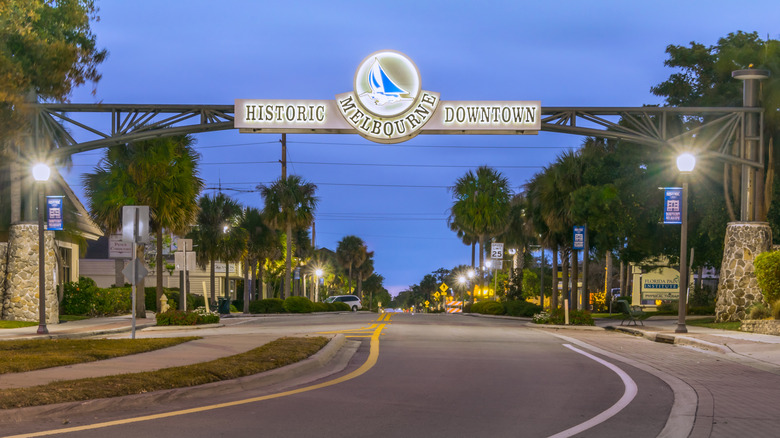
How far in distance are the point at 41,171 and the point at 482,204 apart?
40.1m

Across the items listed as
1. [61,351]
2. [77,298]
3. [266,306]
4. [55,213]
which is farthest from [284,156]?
[61,351]

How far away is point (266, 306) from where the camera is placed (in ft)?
170

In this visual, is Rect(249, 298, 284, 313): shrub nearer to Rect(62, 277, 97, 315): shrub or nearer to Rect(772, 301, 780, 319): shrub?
Rect(62, 277, 97, 315): shrub

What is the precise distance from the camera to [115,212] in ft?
117

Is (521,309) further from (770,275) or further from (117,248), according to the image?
(770,275)

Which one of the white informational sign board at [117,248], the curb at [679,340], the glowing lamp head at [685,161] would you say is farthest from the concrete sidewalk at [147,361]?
the white informational sign board at [117,248]

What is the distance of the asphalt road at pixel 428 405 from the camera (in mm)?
7938

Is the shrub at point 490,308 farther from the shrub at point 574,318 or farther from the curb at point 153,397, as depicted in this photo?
the curb at point 153,397

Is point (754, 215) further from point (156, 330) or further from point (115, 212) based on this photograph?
point (115, 212)

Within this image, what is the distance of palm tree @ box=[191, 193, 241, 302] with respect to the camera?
5734 cm

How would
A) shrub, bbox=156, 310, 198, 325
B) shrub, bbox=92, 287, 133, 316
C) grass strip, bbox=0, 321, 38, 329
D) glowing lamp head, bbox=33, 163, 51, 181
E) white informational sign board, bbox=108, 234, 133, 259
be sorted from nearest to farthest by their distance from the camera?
1. glowing lamp head, bbox=33, 163, 51, 181
2. grass strip, bbox=0, 321, 38, 329
3. shrub, bbox=156, 310, 198, 325
4. shrub, bbox=92, 287, 133, 316
5. white informational sign board, bbox=108, 234, 133, 259

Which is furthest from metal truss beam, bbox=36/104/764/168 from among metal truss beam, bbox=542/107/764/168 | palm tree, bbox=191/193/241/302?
palm tree, bbox=191/193/241/302

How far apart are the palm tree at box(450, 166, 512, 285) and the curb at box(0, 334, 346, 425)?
46969 millimetres

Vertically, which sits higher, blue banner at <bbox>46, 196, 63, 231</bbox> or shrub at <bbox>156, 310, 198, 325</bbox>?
blue banner at <bbox>46, 196, 63, 231</bbox>
